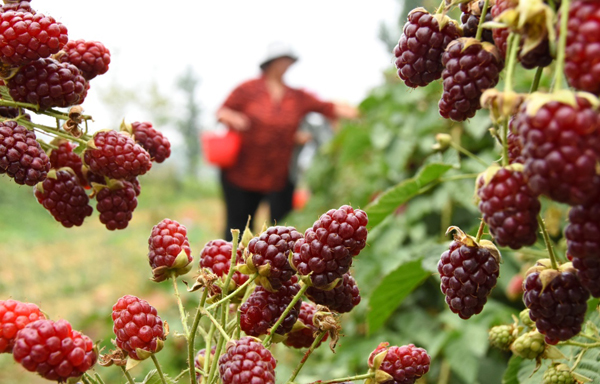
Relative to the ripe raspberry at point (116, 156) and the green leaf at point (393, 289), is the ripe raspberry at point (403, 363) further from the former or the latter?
the green leaf at point (393, 289)

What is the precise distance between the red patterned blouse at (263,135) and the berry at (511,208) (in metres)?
3.97

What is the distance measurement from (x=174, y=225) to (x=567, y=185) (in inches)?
20.4

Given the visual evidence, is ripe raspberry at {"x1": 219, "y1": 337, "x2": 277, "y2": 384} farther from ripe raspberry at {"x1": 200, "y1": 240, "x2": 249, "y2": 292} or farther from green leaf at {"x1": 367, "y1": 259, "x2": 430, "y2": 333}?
green leaf at {"x1": 367, "y1": 259, "x2": 430, "y2": 333}

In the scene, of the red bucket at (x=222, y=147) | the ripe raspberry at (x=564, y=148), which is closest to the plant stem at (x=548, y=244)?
the ripe raspberry at (x=564, y=148)

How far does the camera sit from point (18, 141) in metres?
0.71

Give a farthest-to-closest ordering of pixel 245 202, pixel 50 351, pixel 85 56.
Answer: pixel 245 202 < pixel 85 56 < pixel 50 351

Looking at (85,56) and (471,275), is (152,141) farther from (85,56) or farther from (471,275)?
(471,275)

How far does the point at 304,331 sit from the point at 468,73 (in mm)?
401

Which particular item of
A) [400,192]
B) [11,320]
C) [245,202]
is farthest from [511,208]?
[245,202]

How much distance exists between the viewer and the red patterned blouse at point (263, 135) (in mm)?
4461

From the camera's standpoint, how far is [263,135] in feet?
14.6

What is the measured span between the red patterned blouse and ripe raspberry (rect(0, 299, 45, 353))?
150 inches

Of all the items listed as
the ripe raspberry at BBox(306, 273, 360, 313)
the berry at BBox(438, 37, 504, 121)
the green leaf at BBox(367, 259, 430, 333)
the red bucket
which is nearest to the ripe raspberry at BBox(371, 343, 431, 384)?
the ripe raspberry at BBox(306, 273, 360, 313)

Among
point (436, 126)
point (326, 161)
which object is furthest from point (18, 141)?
point (326, 161)
